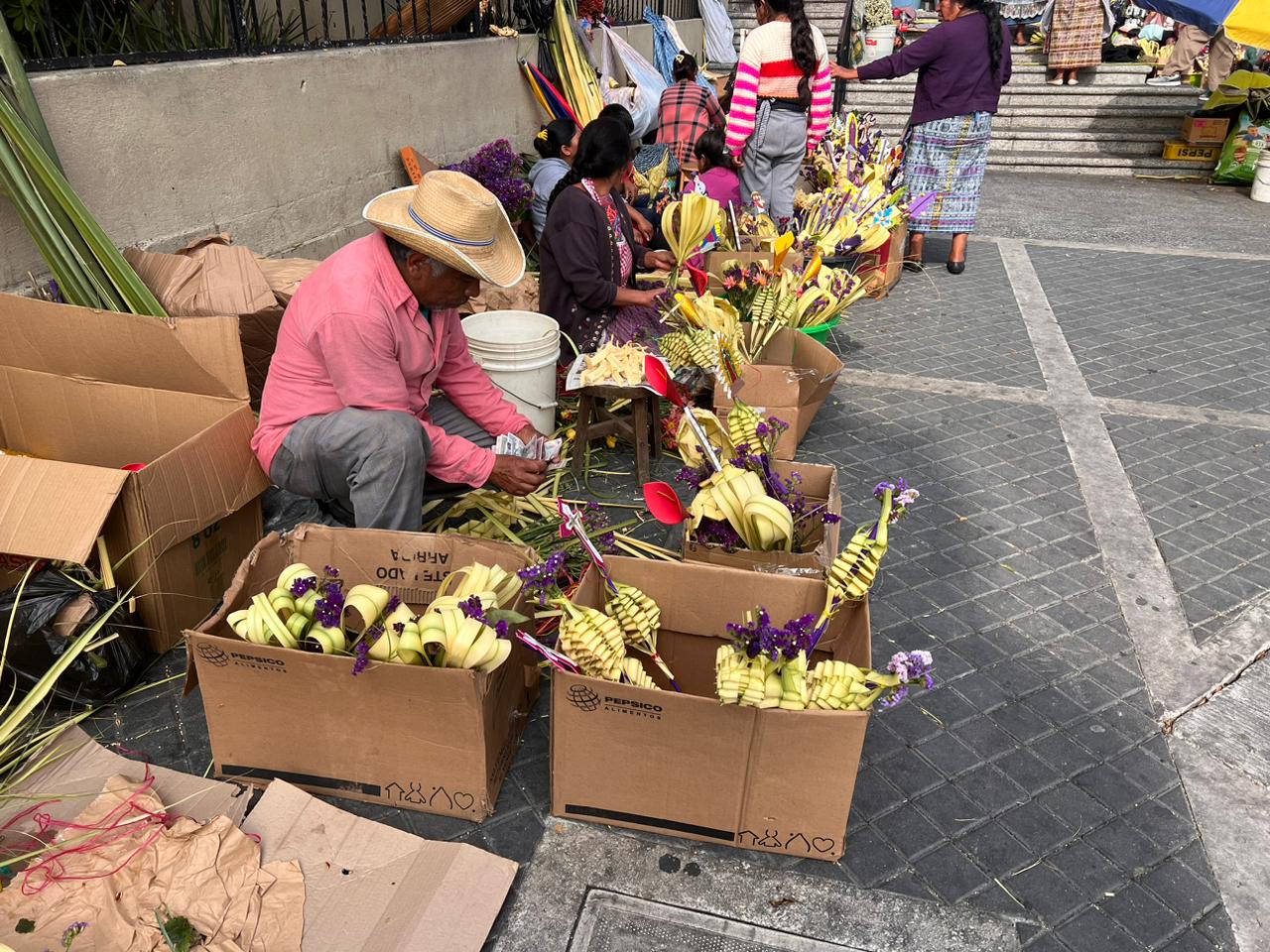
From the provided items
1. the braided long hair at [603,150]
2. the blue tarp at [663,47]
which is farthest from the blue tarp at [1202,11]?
the braided long hair at [603,150]

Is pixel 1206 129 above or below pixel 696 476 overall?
above

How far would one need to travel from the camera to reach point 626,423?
3887 millimetres

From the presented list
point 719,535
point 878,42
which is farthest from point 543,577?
point 878,42

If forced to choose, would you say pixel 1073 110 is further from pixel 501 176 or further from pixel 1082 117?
pixel 501 176

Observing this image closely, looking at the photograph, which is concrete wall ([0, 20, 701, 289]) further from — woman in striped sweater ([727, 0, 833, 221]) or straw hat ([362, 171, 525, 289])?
woman in striped sweater ([727, 0, 833, 221])

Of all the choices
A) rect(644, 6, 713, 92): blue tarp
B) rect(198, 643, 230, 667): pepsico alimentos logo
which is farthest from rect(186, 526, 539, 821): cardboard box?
rect(644, 6, 713, 92): blue tarp

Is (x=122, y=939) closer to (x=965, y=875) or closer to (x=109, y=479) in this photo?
(x=109, y=479)

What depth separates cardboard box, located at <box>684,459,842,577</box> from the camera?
8.29ft

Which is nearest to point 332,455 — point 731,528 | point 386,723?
point 386,723

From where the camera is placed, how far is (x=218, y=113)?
13.2 feet

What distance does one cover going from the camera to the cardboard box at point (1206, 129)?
10.5m

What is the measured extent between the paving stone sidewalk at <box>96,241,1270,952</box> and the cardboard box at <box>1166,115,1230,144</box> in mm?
6523

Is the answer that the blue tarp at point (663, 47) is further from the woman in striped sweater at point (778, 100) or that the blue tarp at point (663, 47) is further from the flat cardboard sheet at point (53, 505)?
the flat cardboard sheet at point (53, 505)

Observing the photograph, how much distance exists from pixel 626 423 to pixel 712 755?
209cm
